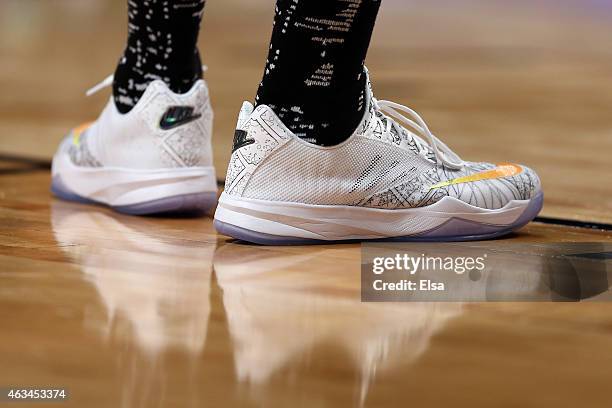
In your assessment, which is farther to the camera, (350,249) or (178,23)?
(178,23)

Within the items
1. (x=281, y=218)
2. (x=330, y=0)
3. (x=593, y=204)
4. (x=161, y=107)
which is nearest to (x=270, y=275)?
(x=281, y=218)

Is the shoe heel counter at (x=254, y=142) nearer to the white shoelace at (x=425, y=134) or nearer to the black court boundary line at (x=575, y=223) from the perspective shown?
the white shoelace at (x=425, y=134)

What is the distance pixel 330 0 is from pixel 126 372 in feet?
1.55

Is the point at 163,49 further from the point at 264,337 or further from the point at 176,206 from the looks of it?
the point at 264,337

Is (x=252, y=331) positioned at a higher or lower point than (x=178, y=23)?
lower

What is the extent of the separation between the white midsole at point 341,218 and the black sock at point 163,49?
0.85 ft

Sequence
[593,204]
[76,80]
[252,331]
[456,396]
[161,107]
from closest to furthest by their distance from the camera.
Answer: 1. [456,396]
2. [252,331]
3. [161,107]
4. [593,204]
5. [76,80]

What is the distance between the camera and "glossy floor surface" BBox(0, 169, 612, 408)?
58 cm

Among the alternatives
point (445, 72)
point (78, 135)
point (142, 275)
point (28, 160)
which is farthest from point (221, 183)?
point (445, 72)

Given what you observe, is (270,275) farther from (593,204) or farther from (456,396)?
(593,204)

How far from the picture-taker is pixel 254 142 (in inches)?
38.9

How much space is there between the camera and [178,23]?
121cm

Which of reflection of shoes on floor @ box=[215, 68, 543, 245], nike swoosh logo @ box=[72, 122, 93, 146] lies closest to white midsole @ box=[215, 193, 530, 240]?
reflection of shoes on floor @ box=[215, 68, 543, 245]

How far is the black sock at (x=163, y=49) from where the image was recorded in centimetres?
121
